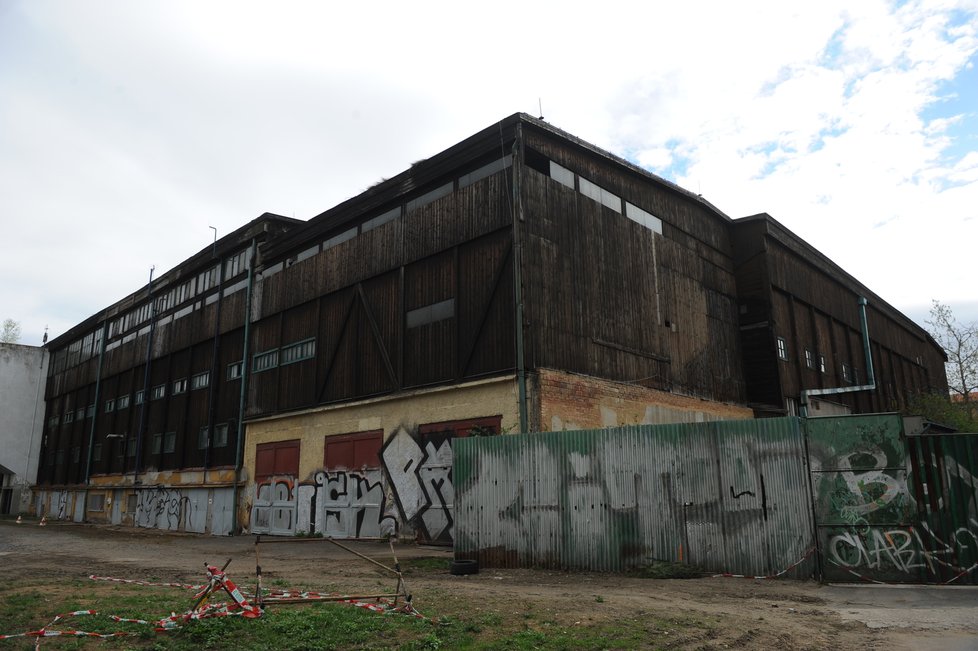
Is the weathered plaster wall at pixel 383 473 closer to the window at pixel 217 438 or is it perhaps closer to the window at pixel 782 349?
the window at pixel 217 438

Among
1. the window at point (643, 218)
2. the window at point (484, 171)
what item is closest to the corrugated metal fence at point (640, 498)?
the window at point (484, 171)

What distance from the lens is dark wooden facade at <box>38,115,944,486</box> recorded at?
1844 centimetres

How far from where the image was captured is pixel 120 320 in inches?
1578

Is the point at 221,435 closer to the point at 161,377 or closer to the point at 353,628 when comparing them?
the point at 161,377

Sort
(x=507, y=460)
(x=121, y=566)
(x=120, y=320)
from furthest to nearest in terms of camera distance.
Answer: (x=120, y=320), (x=121, y=566), (x=507, y=460)

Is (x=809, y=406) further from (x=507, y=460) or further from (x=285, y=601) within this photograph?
(x=285, y=601)

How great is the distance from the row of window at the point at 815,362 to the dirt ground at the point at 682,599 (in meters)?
16.9

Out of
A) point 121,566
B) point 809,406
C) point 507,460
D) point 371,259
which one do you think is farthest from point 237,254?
point 809,406

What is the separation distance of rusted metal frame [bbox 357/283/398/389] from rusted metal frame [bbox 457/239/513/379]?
9.68 ft

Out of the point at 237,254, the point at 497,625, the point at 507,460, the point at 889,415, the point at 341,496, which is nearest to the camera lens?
the point at 497,625

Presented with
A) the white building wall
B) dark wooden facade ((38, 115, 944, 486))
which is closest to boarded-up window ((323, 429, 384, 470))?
dark wooden facade ((38, 115, 944, 486))

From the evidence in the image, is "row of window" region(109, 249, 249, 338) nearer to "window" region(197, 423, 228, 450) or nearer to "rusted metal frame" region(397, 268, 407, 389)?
"window" region(197, 423, 228, 450)

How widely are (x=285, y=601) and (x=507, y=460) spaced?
20.1ft

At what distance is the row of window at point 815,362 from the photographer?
26.1 meters
